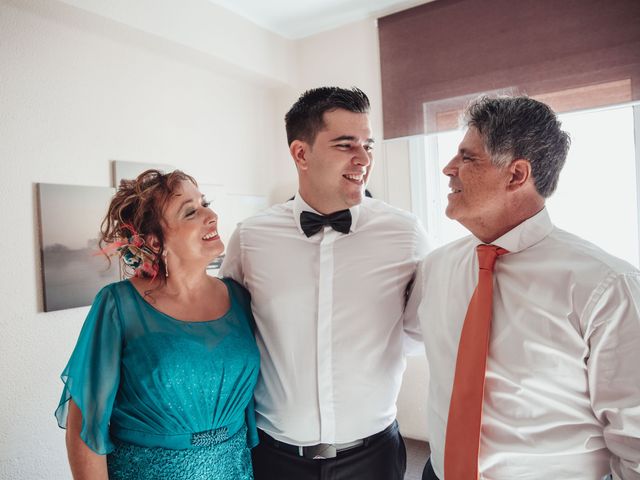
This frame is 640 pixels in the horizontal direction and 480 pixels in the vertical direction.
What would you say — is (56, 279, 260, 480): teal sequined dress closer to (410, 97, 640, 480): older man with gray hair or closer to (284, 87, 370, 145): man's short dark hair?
(410, 97, 640, 480): older man with gray hair

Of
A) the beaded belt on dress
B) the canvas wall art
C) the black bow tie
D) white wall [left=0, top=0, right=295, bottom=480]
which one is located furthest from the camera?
the canvas wall art

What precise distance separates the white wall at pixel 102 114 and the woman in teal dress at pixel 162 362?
Result: 3.75 ft

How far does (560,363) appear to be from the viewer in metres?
1.20

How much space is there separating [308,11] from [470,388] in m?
3.26

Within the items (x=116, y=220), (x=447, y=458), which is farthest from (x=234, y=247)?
(x=447, y=458)

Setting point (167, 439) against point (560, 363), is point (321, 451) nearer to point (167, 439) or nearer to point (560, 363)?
point (167, 439)

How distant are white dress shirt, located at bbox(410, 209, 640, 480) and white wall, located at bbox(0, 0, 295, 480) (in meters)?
2.19

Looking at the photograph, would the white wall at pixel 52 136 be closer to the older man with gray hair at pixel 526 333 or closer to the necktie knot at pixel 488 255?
the older man with gray hair at pixel 526 333

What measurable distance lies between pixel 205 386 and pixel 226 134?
2568mm

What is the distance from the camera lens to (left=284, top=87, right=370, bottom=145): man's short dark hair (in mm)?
1851

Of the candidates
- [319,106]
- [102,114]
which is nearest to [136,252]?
[319,106]

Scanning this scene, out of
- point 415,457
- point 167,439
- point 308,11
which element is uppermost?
point 308,11

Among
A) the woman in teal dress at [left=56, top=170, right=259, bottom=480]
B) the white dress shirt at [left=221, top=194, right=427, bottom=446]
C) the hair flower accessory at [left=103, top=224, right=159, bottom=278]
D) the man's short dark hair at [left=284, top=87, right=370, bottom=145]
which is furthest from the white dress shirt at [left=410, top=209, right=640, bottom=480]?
the hair flower accessory at [left=103, top=224, right=159, bottom=278]

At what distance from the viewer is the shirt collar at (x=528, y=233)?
4.30 ft
